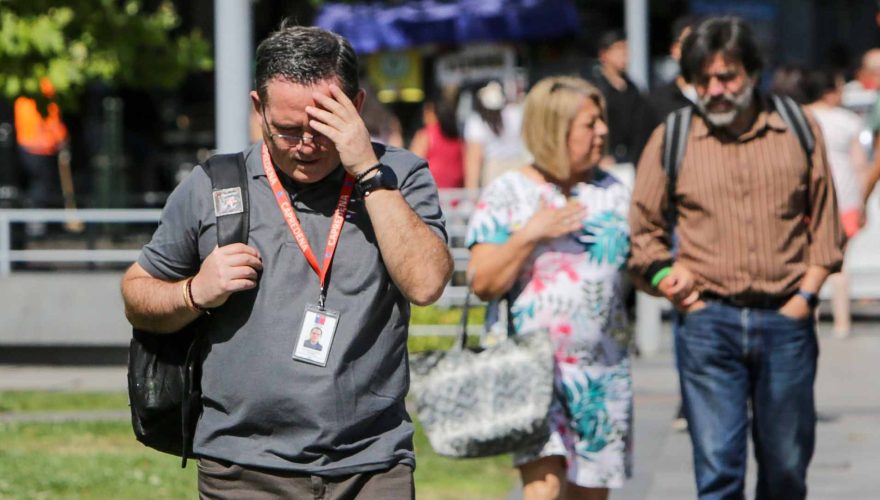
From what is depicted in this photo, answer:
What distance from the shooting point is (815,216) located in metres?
5.62

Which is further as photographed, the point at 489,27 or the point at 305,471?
the point at 489,27

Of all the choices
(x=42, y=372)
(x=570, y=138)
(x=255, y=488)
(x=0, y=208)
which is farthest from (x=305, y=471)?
(x=0, y=208)

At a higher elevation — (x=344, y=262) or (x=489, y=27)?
(x=489, y=27)

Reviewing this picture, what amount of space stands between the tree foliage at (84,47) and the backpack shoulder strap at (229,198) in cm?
818

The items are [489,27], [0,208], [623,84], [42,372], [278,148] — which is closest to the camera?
[278,148]

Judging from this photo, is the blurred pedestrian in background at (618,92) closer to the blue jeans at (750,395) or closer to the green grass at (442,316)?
the green grass at (442,316)

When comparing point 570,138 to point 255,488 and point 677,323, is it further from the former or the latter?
point 255,488

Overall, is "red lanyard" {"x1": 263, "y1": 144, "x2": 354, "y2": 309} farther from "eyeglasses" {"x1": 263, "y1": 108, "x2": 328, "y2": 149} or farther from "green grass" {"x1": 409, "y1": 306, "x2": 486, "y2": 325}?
"green grass" {"x1": 409, "y1": 306, "x2": 486, "y2": 325}

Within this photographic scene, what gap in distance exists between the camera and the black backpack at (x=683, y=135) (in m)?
5.59

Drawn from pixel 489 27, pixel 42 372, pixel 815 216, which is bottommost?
pixel 42 372

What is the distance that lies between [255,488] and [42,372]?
338 inches

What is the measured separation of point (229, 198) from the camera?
3861 mm

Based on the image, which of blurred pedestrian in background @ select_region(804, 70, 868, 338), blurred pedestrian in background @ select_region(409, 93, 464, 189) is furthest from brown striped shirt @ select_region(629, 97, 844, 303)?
blurred pedestrian in background @ select_region(409, 93, 464, 189)

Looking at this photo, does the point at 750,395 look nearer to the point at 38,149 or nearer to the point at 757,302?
the point at 757,302
